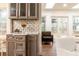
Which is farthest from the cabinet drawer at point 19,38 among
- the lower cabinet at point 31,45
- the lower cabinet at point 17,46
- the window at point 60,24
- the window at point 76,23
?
the window at point 76,23

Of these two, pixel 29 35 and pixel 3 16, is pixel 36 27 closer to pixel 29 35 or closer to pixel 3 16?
pixel 29 35

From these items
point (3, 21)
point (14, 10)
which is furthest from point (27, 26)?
point (3, 21)

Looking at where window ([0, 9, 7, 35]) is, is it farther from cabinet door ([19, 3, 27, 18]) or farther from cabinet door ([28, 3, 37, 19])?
cabinet door ([28, 3, 37, 19])

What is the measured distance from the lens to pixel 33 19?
18.0 feet

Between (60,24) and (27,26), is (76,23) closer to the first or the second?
(60,24)

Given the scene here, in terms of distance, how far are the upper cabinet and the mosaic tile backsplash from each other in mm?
265

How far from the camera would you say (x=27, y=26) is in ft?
18.3

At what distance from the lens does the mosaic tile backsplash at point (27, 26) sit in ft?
18.2

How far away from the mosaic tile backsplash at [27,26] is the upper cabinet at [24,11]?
265 mm

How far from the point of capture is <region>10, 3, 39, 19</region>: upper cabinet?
5.34 metres

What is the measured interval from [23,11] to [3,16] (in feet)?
5.35

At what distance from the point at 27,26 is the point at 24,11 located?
0.56m

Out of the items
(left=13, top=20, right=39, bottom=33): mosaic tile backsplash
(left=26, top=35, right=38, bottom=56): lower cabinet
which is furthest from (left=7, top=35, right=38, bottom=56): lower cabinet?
(left=13, top=20, right=39, bottom=33): mosaic tile backsplash

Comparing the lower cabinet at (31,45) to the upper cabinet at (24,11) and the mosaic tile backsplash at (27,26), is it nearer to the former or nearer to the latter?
the mosaic tile backsplash at (27,26)
